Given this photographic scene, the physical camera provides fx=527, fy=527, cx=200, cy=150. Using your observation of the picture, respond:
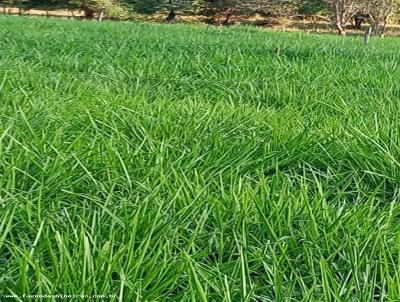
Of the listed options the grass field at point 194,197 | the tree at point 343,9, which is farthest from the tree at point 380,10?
the grass field at point 194,197

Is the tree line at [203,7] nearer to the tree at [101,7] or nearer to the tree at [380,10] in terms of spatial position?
the tree at [101,7]

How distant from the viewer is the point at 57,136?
2271 mm

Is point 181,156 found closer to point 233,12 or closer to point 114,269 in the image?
point 114,269

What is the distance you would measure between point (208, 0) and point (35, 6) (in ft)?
40.2

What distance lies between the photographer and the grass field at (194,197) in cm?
132

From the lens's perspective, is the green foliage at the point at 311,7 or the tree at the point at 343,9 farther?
the green foliage at the point at 311,7

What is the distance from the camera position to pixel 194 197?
1.78 meters

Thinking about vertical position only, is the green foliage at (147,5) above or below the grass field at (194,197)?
below

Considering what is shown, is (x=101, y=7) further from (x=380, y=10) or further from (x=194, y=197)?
(x=194, y=197)

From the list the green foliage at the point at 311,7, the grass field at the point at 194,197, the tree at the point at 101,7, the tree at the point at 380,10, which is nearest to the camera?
the grass field at the point at 194,197

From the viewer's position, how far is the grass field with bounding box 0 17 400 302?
4.32 ft

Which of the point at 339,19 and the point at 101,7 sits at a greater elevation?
the point at 101,7

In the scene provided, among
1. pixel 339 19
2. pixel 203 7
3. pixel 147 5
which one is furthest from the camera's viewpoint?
Result: pixel 203 7

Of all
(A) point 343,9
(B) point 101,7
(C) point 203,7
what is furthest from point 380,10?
(B) point 101,7
